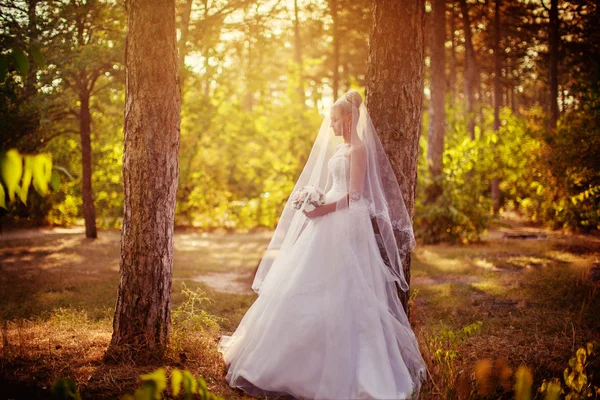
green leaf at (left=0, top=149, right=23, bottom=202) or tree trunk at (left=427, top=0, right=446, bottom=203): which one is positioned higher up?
tree trunk at (left=427, top=0, right=446, bottom=203)

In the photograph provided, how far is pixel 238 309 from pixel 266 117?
1259cm

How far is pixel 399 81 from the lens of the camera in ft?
14.4

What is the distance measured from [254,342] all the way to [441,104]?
11.3 meters

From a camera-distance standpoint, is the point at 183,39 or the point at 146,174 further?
the point at 183,39

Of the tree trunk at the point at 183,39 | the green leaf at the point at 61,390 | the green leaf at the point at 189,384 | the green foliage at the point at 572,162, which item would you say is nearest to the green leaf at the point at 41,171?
the green leaf at the point at 61,390

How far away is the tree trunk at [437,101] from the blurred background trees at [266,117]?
0.12ft

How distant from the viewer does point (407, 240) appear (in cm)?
433

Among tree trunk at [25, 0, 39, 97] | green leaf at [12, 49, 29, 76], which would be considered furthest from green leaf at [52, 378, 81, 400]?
tree trunk at [25, 0, 39, 97]

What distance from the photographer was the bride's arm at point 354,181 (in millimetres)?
4168

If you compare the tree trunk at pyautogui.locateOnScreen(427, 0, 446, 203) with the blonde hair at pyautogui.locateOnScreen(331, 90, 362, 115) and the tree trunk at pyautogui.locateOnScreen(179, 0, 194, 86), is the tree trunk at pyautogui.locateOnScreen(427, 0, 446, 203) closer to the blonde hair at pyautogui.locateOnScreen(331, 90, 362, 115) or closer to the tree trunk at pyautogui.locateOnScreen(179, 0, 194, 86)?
the tree trunk at pyautogui.locateOnScreen(179, 0, 194, 86)

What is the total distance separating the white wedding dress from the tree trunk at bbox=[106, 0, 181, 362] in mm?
865

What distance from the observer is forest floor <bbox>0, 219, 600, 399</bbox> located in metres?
3.82

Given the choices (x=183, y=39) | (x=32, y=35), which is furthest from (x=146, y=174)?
(x=183, y=39)

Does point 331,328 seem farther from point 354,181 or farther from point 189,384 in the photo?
point 189,384
